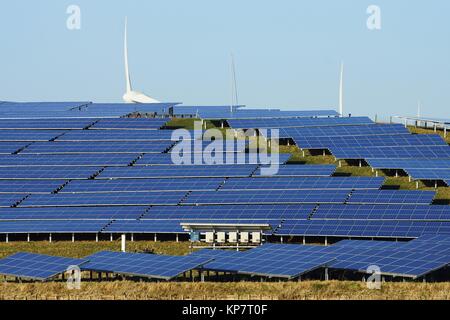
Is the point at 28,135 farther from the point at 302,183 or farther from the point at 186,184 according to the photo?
the point at 302,183

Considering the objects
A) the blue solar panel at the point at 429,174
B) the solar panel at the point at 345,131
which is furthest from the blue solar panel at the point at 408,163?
the solar panel at the point at 345,131

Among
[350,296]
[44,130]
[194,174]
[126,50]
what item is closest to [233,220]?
[194,174]

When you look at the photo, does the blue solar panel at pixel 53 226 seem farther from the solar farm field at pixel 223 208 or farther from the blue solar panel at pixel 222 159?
the blue solar panel at pixel 222 159

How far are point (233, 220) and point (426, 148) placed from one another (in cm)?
2972

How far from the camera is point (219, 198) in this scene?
98812mm

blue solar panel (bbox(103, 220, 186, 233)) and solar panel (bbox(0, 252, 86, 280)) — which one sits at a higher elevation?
solar panel (bbox(0, 252, 86, 280))

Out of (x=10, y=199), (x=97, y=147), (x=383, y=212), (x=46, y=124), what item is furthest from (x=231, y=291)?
(x=46, y=124)

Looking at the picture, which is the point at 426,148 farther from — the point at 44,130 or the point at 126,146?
the point at 44,130

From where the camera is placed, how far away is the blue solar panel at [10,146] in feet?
402

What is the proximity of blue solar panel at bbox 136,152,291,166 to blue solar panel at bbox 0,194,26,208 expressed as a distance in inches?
552

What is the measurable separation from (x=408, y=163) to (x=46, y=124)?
150ft

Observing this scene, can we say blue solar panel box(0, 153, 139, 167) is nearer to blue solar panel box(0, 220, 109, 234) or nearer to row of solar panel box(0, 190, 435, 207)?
row of solar panel box(0, 190, 435, 207)

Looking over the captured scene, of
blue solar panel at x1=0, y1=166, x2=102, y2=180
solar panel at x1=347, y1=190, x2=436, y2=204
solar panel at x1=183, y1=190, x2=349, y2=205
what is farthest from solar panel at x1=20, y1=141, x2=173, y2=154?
solar panel at x1=347, y1=190, x2=436, y2=204

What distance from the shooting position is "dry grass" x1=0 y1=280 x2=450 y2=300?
204ft
